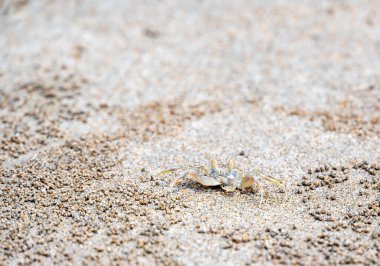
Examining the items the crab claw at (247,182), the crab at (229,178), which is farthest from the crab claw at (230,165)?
the crab claw at (247,182)

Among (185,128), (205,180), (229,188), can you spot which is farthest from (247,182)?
(185,128)

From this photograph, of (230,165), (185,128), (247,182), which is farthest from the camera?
(185,128)

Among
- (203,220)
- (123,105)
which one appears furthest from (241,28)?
(203,220)

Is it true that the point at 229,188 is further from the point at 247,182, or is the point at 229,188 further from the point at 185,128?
the point at 185,128

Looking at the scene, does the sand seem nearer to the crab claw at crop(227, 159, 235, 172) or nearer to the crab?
the crab

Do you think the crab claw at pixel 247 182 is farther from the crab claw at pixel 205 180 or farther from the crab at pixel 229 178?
the crab claw at pixel 205 180

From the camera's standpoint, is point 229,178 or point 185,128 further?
point 185,128

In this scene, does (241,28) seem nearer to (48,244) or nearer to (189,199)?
(189,199)
